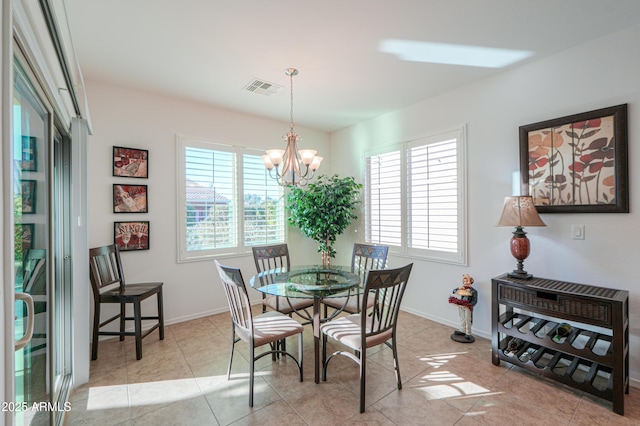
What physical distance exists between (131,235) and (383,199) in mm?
3258

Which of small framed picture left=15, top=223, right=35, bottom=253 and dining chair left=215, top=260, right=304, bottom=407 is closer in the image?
small framed picture left=15, top=223, right=35, bottom=253

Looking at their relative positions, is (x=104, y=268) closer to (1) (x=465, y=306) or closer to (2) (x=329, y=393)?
(2) (x=329, y=393)

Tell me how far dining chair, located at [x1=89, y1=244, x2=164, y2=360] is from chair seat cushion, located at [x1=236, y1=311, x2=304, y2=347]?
1.17 metres

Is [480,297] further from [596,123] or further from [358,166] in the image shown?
[358,166]

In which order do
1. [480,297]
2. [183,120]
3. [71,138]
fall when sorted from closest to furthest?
[71,138] < [480,297] < [183,120]

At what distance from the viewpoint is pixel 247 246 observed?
423 centimetres

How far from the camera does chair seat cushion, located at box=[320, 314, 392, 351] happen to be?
2.13 metres

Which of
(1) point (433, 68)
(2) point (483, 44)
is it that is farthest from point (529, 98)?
(1) point (433, 68)

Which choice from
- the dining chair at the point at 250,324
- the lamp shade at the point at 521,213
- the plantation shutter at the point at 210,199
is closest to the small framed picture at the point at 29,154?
the dining chair at the point at 250,324

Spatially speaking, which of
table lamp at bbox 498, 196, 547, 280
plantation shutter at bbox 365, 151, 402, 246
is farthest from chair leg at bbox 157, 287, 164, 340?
table lamp at bbox 498, 196, 547, 280

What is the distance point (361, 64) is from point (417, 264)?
Answer: 250cm

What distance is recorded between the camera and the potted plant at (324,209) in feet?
13.6

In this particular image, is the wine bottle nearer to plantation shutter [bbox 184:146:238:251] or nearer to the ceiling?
the ceiling

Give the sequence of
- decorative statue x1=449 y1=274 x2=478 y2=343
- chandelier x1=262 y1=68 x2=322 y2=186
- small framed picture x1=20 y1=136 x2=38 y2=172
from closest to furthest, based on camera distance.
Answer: small framed picture x1=20 y1=136 x2=38 y2=172
chandelier x1=262 y1=68 x2=322 y2=186
decorative statue x1=449 y1=274 x2=478 y2=343
